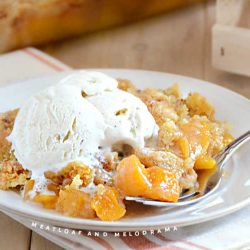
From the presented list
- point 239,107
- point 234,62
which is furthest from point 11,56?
point 239,107

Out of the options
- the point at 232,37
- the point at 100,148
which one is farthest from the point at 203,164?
the point at 232,37

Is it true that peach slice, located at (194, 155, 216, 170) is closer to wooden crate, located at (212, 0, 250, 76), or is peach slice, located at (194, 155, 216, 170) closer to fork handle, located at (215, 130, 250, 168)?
fork handle, located at (215, 130, 250, 168)

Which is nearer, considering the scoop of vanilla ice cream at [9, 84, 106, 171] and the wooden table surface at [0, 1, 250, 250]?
the scoop of vanilla ice cream at [9, 84, 106, 171]

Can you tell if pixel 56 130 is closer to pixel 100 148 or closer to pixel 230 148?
pixel 100 148

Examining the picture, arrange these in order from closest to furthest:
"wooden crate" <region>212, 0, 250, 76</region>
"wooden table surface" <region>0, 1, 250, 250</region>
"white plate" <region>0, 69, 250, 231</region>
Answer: "white plate" <region>0, 69, 250, 231</region>
"wooden crate" <region>212, 0, 250, 76</region>
"wooden table surface" <region>0, 1, 250, 250</region>

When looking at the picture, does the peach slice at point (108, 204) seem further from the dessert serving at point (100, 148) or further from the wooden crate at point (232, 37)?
the wooden crate at point (232, 37)

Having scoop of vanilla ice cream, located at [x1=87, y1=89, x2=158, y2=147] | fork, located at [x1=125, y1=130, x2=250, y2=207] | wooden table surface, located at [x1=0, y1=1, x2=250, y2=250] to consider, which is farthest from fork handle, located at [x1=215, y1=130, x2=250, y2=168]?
wooden table surface, located at [x1=0, y1=1, x2=250, y2=250]

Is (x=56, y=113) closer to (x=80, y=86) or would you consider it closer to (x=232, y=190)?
(x=80, y=86)
